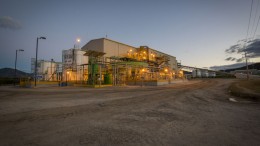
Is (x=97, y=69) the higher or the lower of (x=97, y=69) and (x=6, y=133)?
the higher

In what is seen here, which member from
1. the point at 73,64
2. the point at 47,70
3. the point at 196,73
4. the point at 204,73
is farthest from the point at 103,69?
the point at 204,73

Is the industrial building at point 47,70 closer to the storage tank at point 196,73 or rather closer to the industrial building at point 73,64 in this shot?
the industrial building at point 73,64

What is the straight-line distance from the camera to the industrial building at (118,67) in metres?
27.0

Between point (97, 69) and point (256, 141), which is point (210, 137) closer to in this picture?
point (256, 141)

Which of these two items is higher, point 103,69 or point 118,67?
point 118,67

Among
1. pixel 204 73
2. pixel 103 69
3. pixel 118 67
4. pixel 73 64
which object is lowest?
pixel 103 69

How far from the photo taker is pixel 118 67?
30.2 metres

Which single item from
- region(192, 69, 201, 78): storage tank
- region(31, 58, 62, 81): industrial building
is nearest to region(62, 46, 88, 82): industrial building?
region(31, 58, 62, 81): industrial building

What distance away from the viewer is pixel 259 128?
3.96 m

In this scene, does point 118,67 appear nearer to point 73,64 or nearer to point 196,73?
point 73,64

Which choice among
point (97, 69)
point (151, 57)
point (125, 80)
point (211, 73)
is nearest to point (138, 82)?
point (125, 80)

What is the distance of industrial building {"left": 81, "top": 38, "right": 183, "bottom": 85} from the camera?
27031 mm

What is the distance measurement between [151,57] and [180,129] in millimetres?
48232

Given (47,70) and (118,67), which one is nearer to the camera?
(118,67)
